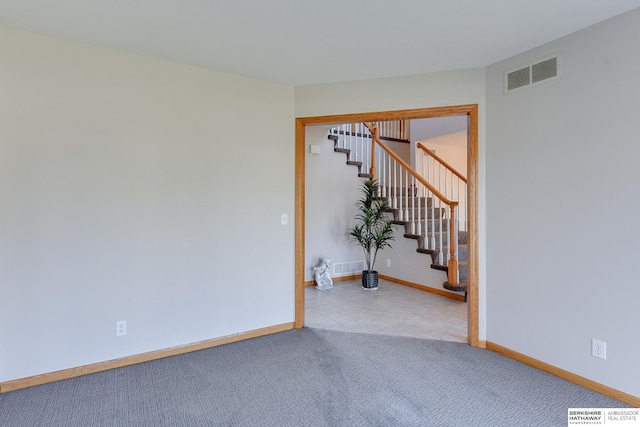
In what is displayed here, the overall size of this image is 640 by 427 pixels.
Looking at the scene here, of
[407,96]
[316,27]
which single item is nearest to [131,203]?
[316,27]

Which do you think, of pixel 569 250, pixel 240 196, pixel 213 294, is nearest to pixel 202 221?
pixel 240 196

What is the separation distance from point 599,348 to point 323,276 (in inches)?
138

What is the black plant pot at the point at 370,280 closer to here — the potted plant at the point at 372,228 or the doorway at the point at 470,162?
the potted plant at the point at 372,228

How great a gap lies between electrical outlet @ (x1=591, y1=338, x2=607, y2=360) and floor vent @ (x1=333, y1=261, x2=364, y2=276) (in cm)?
374

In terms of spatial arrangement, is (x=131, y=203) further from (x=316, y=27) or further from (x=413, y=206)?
(x=413, y=206)

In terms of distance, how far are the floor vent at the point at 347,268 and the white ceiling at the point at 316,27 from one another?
3500mm

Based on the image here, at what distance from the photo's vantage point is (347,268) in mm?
5812

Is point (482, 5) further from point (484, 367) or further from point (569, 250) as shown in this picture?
point (484, 367)

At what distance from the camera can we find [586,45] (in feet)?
7.68

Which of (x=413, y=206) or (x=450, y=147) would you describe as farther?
(x=450, y=147)

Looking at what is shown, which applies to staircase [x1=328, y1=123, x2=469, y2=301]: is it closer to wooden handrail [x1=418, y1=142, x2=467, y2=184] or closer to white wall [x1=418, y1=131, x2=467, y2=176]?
wooden handrail [x1=418, y1=142, x2=467, y2=184]

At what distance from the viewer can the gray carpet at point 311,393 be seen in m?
2.01

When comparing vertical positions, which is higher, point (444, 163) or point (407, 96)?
point (407, 96)

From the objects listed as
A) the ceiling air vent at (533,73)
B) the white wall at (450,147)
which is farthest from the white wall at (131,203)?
the white wall at (450,147)
